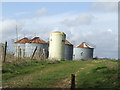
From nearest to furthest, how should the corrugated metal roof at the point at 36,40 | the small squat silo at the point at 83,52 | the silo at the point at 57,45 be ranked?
the silo at the point at 57,45 → the corrugated metal roof at the point at 36,40 → the small squat silo at the point at 83,52

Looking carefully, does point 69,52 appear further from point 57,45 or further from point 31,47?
point 31,47

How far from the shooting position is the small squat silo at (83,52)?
37406 millimetres

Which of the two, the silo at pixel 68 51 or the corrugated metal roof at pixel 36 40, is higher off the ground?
the corrugated metal roof at pixel 36 40

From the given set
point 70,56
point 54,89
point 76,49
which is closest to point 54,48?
point 70,56

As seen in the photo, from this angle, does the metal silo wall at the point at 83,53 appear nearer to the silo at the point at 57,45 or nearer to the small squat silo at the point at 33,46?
the small squat silo at the point at 33,46

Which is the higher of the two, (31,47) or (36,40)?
(36,40)

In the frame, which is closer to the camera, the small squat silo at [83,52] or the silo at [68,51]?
the silo at [68,51]

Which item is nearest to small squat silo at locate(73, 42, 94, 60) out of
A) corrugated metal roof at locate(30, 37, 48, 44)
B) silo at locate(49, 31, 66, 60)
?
corrugated metal roof at locate(30, 37, 48, 44)

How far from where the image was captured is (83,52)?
37406 millimetres

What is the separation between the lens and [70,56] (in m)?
35.8

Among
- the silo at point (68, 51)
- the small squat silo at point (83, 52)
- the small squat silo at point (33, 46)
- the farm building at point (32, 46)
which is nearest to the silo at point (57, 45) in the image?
the farm building at point (32, 46)

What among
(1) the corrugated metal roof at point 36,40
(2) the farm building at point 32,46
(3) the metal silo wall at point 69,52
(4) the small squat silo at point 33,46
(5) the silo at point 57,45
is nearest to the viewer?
(5) the silo at point 57,45

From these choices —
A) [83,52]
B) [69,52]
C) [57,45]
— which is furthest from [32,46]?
[83,52]

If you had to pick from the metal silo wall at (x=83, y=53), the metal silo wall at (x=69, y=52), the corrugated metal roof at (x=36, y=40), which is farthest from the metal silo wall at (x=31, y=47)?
the metal silo wall at (x=83, y=53)
